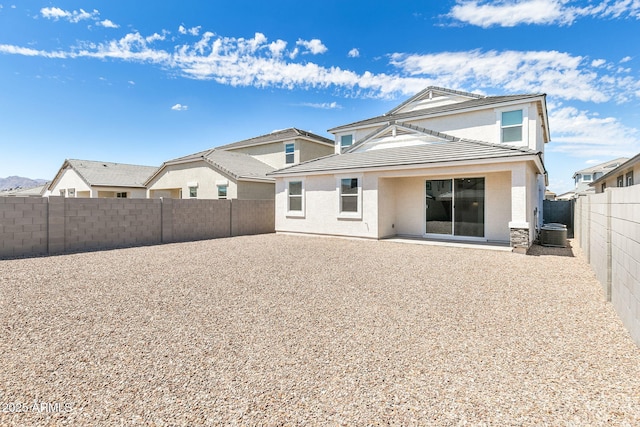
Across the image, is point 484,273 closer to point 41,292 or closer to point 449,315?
point 449,315

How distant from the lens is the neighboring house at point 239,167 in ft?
64.2

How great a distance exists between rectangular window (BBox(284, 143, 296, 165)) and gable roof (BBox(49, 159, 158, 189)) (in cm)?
1314

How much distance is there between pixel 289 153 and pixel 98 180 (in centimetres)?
1736

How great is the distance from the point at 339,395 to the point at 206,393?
1192 millimetres

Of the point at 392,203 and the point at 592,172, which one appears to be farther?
the point at 592,172

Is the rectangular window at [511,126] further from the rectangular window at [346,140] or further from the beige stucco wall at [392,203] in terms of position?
the rectangular window at [346,140]

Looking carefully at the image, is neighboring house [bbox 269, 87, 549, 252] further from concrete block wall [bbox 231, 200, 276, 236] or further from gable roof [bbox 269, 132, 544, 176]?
concrete block wall [bbox 231, 200, 276, 236]

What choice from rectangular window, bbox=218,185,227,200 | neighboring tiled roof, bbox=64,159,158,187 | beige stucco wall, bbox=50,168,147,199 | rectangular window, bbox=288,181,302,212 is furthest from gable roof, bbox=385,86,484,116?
beige stucco wall, bbox=50,168,147,199

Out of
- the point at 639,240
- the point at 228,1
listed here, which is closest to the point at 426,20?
the point at 228,1

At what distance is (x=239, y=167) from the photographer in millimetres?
20734

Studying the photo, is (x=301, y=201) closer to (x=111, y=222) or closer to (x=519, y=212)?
(x=111, y=222)

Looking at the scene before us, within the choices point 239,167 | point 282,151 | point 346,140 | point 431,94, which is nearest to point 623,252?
point 431,94

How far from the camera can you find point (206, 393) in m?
2.70

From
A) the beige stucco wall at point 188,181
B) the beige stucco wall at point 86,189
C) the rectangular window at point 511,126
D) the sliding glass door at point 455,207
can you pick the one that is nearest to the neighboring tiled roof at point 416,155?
the sliding glass door at point 455,207
